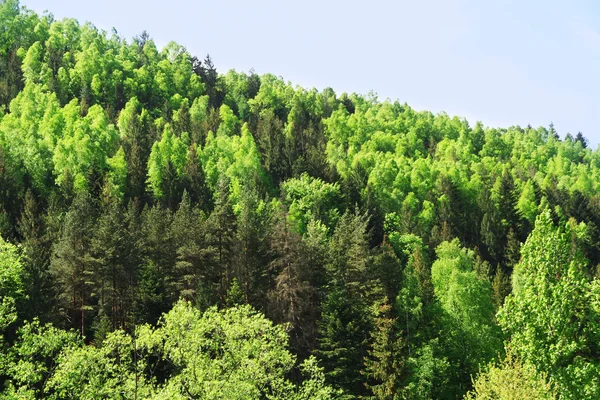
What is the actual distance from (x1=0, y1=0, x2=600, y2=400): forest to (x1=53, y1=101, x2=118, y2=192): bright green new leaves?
0.41 metres

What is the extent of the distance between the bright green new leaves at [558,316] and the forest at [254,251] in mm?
96

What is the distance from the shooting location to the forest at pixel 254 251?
1120 inches

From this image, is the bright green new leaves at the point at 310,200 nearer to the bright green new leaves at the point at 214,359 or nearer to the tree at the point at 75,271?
the tree at the point at 75,271

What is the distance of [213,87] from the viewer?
555 ft

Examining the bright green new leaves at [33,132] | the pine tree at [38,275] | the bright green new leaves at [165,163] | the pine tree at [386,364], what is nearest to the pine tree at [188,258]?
the pine tree at [38,275]

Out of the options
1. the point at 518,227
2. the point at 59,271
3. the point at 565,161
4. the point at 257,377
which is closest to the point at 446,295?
the point at 257,377

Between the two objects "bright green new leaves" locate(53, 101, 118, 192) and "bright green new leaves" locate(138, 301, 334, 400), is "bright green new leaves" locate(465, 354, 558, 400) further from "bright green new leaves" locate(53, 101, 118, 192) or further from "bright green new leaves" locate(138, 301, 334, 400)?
A: "bright green new leaves" locate(53, 101, 118, 192)

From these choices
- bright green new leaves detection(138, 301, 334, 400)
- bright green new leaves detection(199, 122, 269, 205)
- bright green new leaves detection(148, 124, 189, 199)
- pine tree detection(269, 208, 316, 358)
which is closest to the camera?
bright green new leaves detection(138, 301, 334, 400)

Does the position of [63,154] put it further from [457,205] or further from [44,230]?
[457,205]

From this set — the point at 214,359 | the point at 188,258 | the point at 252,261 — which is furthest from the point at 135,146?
the point at 214,359

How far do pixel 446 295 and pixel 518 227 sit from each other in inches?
2433

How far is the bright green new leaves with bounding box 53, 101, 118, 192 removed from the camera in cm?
8619

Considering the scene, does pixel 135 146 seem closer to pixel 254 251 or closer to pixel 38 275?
pixel 254 251

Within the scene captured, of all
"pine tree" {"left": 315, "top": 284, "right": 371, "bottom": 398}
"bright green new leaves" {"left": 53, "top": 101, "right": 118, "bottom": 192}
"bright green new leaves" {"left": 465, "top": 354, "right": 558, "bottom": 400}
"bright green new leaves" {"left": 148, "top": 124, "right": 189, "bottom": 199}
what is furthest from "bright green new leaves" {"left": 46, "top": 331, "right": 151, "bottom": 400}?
"bright green new leaves" {"left": 148, "top": 124, "right": 189, "bottom": 199}
